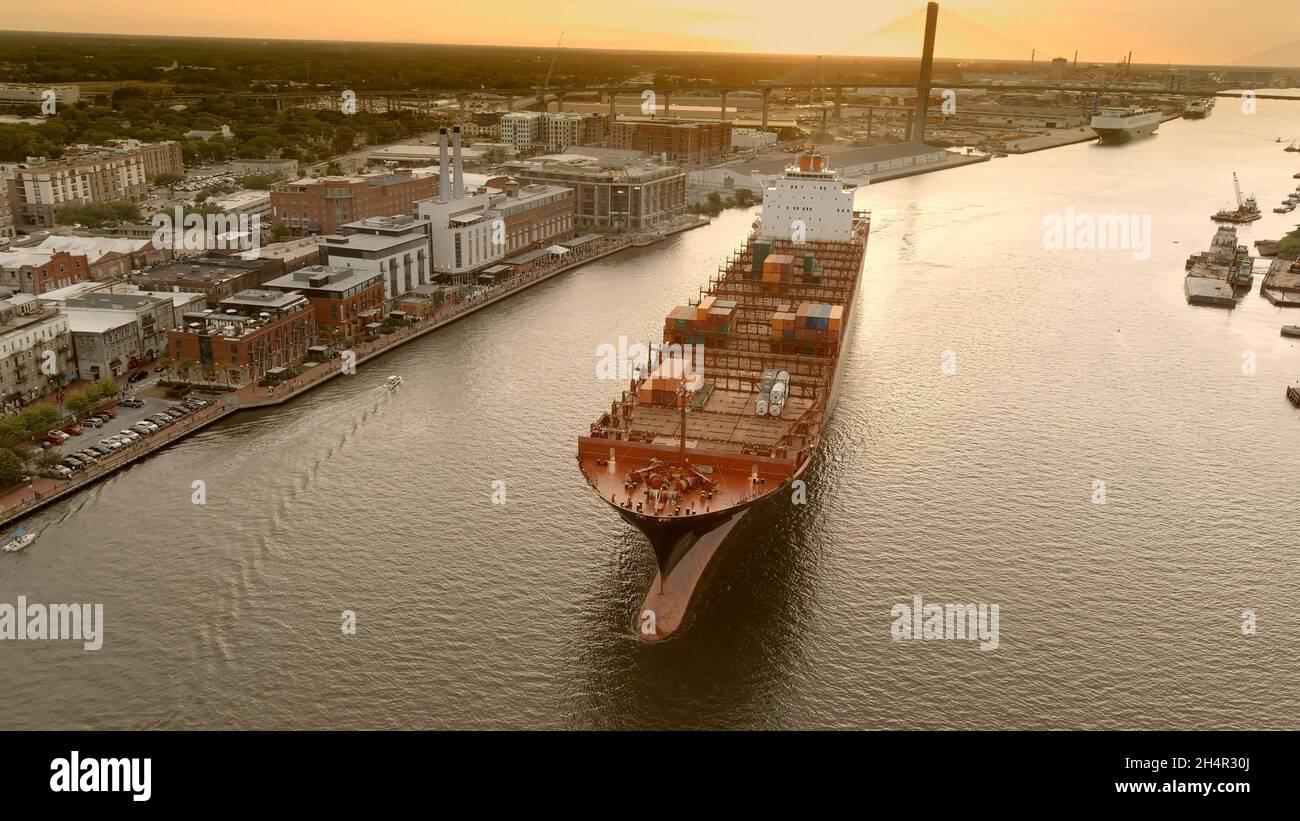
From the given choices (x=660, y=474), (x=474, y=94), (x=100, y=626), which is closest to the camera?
(x=100, y=626)

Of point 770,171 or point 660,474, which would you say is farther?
point 770,171

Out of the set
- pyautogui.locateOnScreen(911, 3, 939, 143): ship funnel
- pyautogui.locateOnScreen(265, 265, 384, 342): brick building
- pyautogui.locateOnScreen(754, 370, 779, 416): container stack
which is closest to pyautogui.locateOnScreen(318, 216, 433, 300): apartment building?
pyautogui.locateOnScreen(265, 265, 384, 342): brick building

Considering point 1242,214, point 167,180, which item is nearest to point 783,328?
point 167,180

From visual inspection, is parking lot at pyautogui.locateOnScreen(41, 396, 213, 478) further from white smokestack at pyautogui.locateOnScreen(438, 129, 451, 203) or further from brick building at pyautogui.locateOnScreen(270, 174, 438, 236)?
brick building at pyautogui.locateOnScreen(270, 174, 438, 236)

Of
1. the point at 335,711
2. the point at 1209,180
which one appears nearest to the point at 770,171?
the point at 1209,180

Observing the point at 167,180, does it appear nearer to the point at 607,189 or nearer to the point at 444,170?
the point at 444,170

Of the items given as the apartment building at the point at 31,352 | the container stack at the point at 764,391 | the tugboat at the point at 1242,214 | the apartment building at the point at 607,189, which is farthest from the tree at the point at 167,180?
the tugboat at the point at 1242,214

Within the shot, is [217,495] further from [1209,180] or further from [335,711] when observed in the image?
[1209,180]
